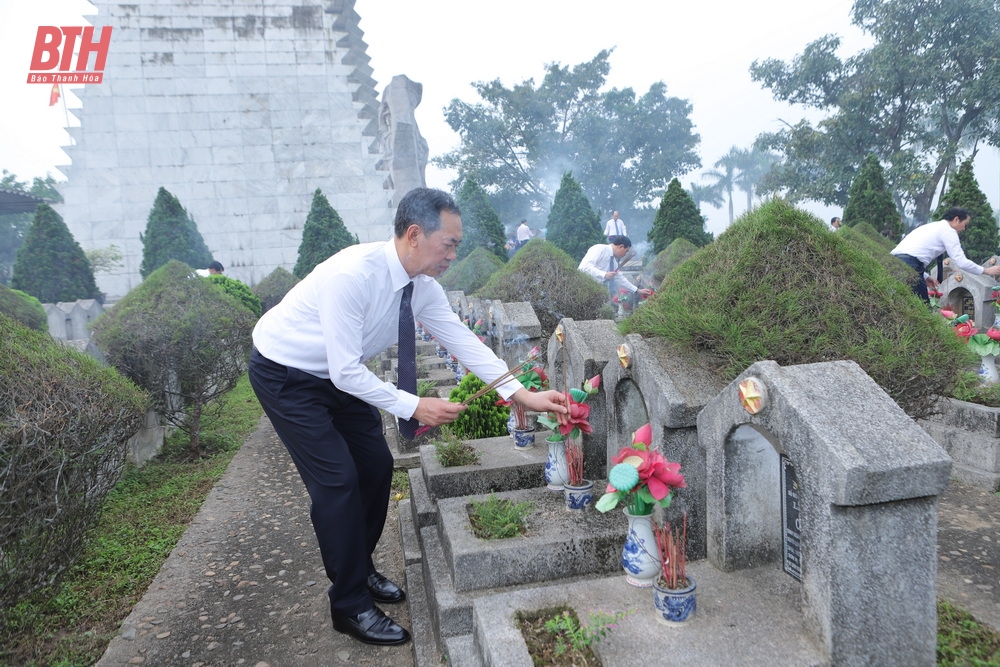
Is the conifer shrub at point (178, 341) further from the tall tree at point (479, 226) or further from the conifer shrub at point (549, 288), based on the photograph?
the tall tree at point (479, 226)

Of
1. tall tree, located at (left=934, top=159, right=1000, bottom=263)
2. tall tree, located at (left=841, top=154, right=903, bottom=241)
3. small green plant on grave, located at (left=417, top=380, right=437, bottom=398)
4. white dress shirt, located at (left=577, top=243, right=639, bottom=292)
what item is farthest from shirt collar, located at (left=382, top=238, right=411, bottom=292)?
tall tree, located at (left=934, top=159, right=1000, bottom=263)

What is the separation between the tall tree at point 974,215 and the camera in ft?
45.4

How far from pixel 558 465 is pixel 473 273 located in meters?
9.44

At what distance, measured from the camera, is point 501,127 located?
39.1m

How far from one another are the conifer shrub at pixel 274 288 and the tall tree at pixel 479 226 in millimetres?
5090

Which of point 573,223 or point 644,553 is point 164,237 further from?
point 644,553

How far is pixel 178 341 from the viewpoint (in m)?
6.66

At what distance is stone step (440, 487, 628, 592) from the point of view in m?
3.12

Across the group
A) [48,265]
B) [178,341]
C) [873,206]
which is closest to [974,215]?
[873,206]

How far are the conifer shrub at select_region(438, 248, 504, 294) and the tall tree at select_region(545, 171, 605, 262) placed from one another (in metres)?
5.31

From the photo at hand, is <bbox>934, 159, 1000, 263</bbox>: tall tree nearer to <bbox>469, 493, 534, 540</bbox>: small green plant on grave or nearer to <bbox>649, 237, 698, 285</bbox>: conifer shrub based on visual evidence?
<bbox>649, 237, 698, 285</bbox>: conifer shrub

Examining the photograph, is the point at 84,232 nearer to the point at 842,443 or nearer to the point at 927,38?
the point at 842,443

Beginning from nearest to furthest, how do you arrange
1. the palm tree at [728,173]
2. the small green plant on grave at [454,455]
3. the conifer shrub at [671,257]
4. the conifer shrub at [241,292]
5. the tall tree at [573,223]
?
the small green plant on grave at [454,455], the conifer shrub at [671,257], the conifer shrub at [241,292], the tall tree at [573,223], the palm tree at [728,173]

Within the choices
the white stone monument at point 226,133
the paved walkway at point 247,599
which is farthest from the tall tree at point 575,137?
the paved walkway at point 247,599
